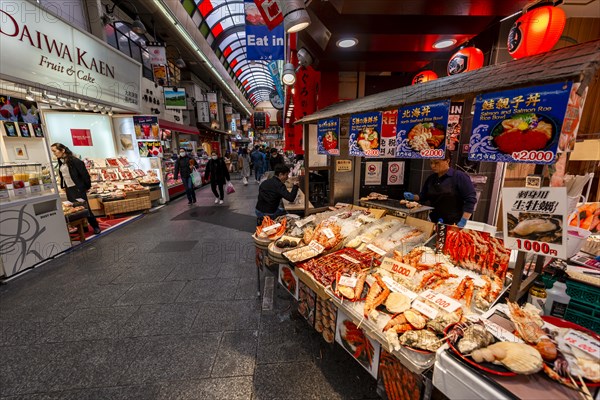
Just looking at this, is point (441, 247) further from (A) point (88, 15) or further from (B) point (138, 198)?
(A) point (88, 15)

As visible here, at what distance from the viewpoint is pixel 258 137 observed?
43.4m

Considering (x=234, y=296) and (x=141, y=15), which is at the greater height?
(x=141, y=15)

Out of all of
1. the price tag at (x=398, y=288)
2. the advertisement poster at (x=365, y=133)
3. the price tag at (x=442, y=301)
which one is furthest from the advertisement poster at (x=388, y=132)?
the price tag at (x=442, y=301)

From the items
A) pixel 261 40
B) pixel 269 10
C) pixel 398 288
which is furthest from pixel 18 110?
pixel 398 288

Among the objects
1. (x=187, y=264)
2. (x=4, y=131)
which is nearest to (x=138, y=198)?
(x=4, y=131)

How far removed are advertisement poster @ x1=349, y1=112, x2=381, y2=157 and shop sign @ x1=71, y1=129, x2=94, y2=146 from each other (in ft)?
31.0

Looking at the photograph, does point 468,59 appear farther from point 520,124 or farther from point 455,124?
point 520,124

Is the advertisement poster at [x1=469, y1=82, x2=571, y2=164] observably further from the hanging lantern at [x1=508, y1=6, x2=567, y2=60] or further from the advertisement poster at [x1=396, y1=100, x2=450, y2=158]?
the hanging lantern at [x1=508, y1=6, x2=567, y2=60]

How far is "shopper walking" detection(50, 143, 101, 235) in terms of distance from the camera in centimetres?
571

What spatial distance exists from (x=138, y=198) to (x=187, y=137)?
872 centimetres

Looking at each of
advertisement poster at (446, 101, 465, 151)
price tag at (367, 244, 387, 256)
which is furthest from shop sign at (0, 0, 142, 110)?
advertisement poster at (446, 101, 465, 151)

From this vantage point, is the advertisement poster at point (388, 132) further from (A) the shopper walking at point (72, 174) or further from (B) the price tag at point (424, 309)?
(A) the shopper walking at point (72, 174)

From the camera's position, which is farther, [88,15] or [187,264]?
[88,15]

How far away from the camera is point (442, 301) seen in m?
1.66
